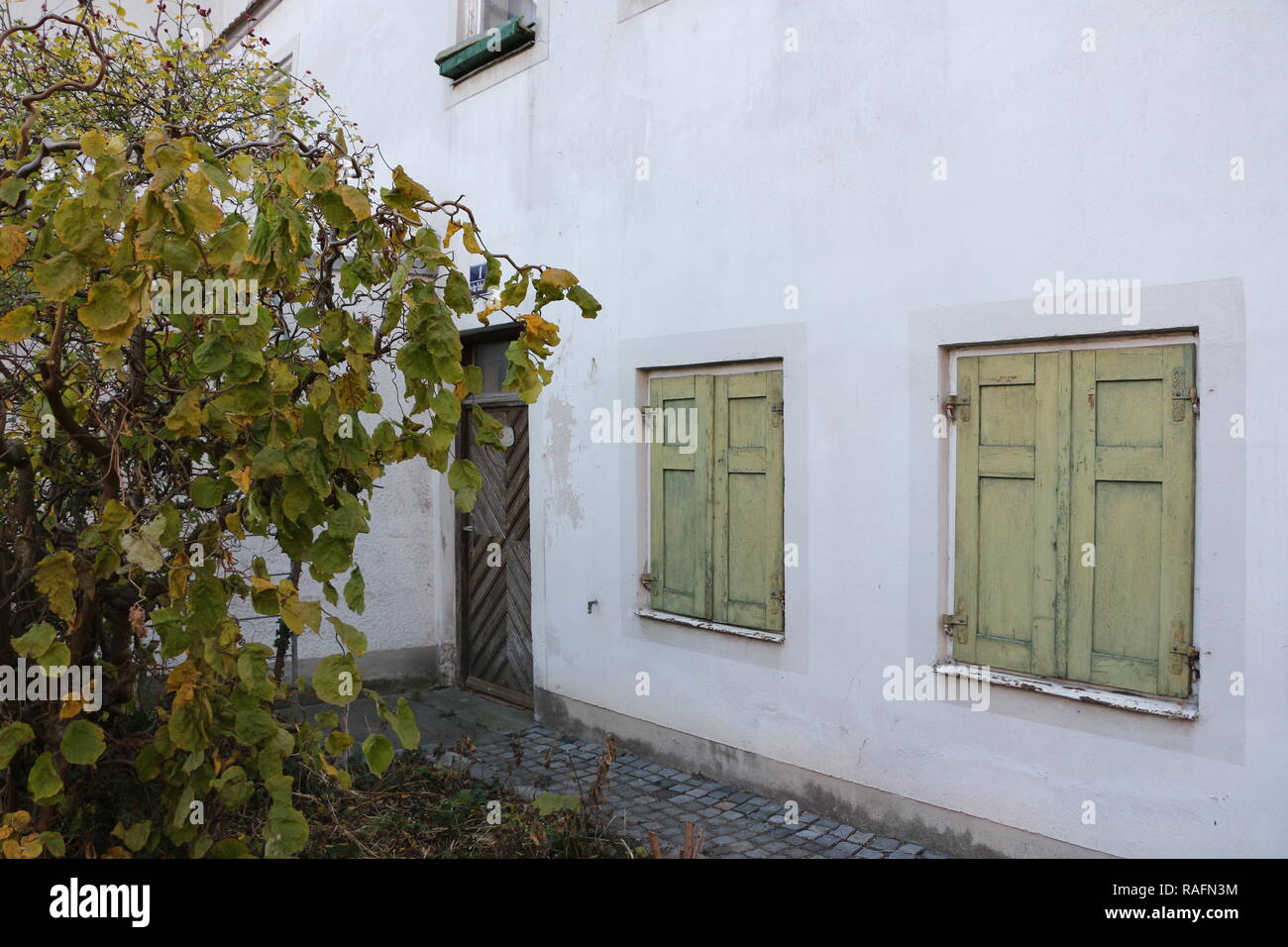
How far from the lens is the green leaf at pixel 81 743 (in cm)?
261

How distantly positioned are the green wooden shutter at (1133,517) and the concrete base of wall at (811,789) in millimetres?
786

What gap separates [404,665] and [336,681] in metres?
5.45

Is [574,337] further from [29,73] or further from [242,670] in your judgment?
[242,670]

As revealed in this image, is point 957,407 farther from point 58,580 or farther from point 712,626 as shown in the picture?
point 58,580

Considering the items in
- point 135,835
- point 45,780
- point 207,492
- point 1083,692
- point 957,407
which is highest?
point 957,407

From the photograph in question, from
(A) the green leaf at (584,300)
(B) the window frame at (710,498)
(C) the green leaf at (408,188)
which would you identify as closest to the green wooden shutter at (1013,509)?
(B) the window frame at (710,498)

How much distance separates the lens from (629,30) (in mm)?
6070

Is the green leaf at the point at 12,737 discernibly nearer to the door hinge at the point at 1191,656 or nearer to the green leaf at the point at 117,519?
the green leaf at the point at 117,519

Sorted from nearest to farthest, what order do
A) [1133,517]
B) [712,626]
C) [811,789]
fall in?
[1133,517]
[811,789]
[712,626]

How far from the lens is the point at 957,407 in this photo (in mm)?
4527

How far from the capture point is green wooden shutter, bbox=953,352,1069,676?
13.7ft

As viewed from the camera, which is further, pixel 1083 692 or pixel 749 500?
pixel 749 500

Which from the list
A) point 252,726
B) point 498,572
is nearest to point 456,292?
point 252,726

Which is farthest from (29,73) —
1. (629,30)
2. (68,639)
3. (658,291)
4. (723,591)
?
(723,591)
